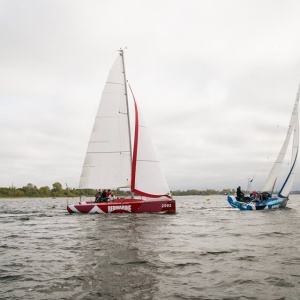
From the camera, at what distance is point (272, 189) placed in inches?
1617

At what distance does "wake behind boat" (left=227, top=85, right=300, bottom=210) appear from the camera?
3741 cm

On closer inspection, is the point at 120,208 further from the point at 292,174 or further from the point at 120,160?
the point at 292,174

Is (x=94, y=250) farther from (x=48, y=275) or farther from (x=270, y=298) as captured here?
(x=270, y=298)

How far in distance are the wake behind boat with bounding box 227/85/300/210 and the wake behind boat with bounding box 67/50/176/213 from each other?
12.3 m

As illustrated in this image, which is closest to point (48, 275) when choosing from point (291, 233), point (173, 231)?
point (173, 231)

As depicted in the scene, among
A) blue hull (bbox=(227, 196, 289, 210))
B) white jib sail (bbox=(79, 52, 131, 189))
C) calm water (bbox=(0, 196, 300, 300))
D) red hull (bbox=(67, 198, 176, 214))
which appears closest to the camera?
calm water (bbox=(0, 196, 300, 300))

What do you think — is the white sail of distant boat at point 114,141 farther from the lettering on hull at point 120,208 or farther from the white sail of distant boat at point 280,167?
the white sail of distant boat at point 280,167

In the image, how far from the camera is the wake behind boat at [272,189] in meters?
37.4

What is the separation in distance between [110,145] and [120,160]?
1603 millimetres

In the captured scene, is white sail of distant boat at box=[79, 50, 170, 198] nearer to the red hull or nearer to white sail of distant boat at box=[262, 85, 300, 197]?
the red hull

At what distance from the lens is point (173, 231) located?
18.5 metres

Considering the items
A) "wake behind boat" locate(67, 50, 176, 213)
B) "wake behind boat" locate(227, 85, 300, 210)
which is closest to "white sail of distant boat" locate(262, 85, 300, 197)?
"wake behind boat" locate(227, 85, 300, 210)

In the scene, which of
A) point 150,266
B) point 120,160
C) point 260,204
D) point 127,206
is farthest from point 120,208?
point 260,204

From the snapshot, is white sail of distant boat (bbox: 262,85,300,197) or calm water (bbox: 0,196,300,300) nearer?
calm water (bbox: 0,196,300,300)
